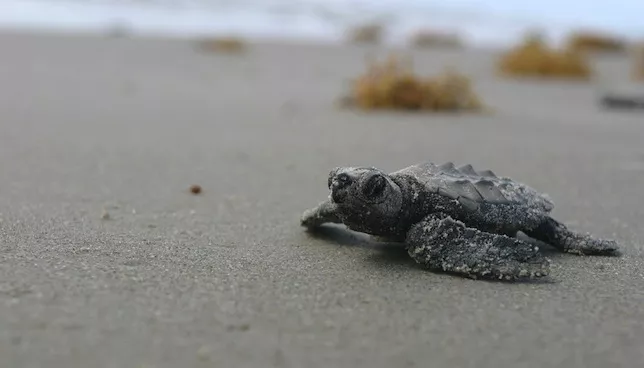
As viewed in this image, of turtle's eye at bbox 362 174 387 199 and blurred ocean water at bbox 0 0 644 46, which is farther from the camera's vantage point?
blurred ocean water at bbox 0 0 644 46

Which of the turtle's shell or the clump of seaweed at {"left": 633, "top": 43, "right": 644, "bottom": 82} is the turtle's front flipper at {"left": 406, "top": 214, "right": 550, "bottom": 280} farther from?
the clump of seaweed at {"left": 633, "top": 43, "right": 644, "bottom": 82}

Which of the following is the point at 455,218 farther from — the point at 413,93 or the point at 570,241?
the point at 413,93

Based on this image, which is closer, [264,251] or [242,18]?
[264,251]

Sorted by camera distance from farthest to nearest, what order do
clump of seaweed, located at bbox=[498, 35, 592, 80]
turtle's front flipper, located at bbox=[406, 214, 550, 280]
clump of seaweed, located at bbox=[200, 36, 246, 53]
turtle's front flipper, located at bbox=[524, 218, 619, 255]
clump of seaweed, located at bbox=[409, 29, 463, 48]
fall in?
1. clump of seaweed, located at bbox=[409, 29, 463, 48]
2. clump of seaweed, located at bbox=[200, 36, 246, 53]
3. clump of seaweed, located at bbox=[498, 35, 592, 80]
4. turtle's front flipper, located at bbox=[524, 218, 619, 255]
5. turtle's front flipper, located at bbox=[406, 214, 550, 280]

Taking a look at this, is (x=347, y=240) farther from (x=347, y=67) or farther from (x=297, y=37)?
(x=297, y=37)

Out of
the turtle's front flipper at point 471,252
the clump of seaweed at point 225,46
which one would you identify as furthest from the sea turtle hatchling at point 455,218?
the clump of seaweed at point 225,46

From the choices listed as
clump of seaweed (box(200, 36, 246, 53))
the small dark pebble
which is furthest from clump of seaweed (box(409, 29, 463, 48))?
the small dark pebble

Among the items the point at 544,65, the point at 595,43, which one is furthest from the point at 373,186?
the point at 595,43
